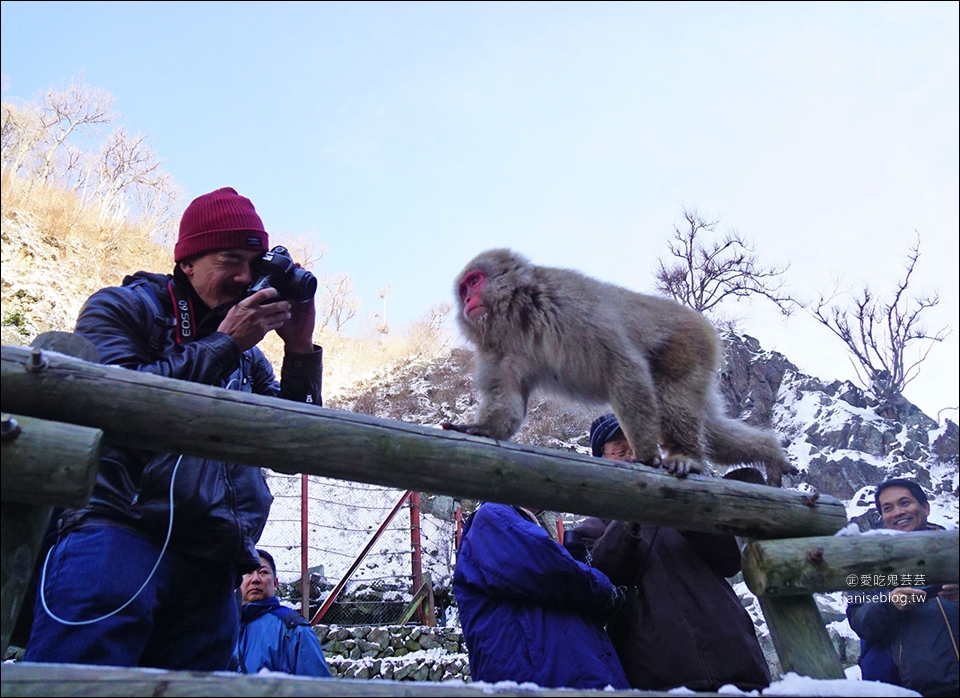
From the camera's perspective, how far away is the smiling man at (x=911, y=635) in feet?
6.86

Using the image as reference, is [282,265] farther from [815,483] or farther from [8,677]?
[815,483]

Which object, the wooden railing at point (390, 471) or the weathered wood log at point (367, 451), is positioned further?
the weathered wood log at point (367, 451)

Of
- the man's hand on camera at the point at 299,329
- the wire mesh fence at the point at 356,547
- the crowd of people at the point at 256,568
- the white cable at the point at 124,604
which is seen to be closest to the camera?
the white cable at the point at 124,604

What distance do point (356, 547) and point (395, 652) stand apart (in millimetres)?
2965

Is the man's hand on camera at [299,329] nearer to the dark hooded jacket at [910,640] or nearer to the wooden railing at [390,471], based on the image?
the wooden railing at [390,471]

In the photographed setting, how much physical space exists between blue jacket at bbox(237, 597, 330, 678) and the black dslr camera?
1886mm

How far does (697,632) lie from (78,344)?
2.13 metres

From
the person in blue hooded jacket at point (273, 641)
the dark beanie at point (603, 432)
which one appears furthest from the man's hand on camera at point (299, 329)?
the person in blue hooded jacket at point (273, 641)

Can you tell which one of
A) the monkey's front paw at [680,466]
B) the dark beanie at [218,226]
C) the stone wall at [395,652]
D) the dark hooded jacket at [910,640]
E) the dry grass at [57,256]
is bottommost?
the stone wall at [395,652]

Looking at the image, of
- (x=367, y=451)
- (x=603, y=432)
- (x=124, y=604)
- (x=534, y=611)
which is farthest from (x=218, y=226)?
(x=603, y=432)

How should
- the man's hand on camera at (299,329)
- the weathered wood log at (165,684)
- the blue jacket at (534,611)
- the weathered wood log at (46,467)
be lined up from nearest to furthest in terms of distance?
the weathered wood log at (165,684)
the weathered wood log at (46,467)
the blue jacket at (534,611)
the man's hand on camera at (299,329)

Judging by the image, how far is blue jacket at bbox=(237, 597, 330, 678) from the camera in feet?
11.8

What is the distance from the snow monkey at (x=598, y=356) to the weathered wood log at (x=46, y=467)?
1713 millimetres

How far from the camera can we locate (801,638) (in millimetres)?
2221
